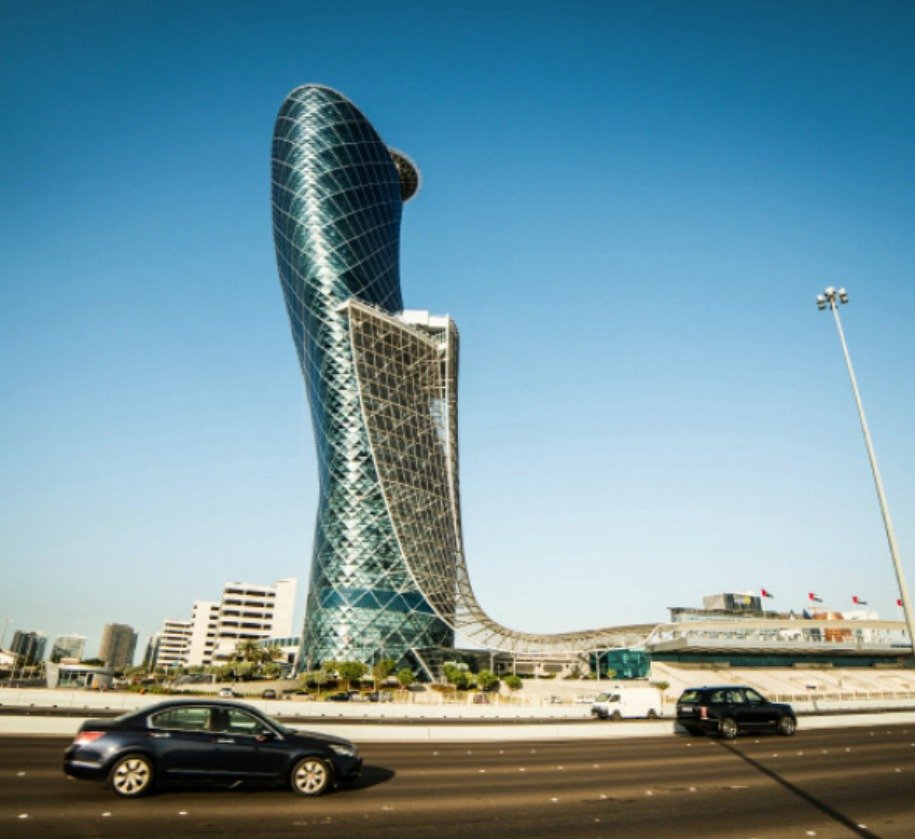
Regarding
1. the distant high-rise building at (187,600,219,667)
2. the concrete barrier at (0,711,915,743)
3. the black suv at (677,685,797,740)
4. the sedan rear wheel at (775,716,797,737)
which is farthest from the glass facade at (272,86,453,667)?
the distant high-rise building at (187,600,219,667)

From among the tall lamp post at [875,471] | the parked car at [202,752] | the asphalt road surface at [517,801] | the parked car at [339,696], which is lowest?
the asphalt road surface at [517,801]

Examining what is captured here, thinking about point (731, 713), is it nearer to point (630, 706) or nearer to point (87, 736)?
point (630, 706)

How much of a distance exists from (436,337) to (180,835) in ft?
281

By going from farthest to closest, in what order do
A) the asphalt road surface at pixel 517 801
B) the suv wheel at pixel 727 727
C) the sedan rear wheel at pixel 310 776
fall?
the suv wheel at pixel 727 727 → the sedan rear wheel at pixel 310 776 → the asphalt road surface at pixel 517 801

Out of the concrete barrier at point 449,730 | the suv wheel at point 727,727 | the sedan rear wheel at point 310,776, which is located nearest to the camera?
the sedan rear wheel at point 310,776

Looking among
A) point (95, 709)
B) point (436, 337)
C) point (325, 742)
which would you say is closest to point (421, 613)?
point (436, 337)

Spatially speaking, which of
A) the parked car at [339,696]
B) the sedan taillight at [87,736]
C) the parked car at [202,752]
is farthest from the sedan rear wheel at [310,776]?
the parked car at [339,696]

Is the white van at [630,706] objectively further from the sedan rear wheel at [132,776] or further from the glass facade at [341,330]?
the glass facade at [341,330]

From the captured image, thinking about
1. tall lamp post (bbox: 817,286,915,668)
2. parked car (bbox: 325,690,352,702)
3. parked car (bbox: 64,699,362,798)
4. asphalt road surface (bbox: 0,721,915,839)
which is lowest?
asphalt road surface (bbox: 0,721,915,839)

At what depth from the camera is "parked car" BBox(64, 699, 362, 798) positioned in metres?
10.6

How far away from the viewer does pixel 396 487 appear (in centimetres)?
8125

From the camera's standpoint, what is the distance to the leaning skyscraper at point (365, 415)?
259 ft

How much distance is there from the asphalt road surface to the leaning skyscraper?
61136 mm

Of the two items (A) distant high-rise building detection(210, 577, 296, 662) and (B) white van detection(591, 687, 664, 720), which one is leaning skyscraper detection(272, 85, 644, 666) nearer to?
(B) white van detection(591, 687, 664, 720)
